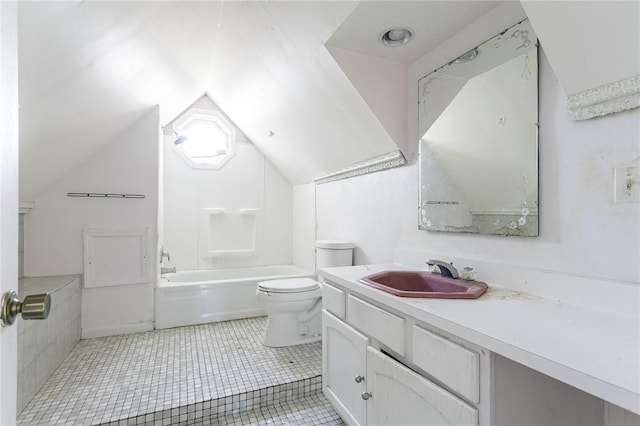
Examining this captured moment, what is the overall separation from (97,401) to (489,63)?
265 cm

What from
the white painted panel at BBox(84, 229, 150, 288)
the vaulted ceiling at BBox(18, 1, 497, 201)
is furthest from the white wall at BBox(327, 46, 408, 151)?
the white painted panel at BBox(84, 229, 150, 288)

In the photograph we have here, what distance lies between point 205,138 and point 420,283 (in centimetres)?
302

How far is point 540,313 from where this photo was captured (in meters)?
1.00

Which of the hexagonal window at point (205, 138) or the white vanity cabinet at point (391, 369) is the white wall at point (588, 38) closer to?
the white vanity cabinet at point (391, 369)

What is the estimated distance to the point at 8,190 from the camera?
578 mm

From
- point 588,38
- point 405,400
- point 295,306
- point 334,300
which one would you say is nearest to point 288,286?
point 295,306

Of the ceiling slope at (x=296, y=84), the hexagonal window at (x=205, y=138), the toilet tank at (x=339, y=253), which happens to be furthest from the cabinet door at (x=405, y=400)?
the hexagonal window at (x=205, y=138)

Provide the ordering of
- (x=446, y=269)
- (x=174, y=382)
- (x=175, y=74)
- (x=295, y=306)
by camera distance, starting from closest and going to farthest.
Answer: (x=446, y=269) < (x=174, y=382) < (x=295, y=306) < (x=175, y=74)

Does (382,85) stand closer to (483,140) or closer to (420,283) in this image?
(483,140)

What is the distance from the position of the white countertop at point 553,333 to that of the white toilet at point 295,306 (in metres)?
1.18

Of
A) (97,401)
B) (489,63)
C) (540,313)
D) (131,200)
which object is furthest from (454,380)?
(131,200)

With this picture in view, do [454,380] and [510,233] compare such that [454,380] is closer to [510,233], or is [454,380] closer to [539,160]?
[510,233]

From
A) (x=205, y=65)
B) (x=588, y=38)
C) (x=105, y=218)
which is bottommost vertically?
(x=105, y=218)

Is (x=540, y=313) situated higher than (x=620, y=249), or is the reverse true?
(x=620, y=249)
